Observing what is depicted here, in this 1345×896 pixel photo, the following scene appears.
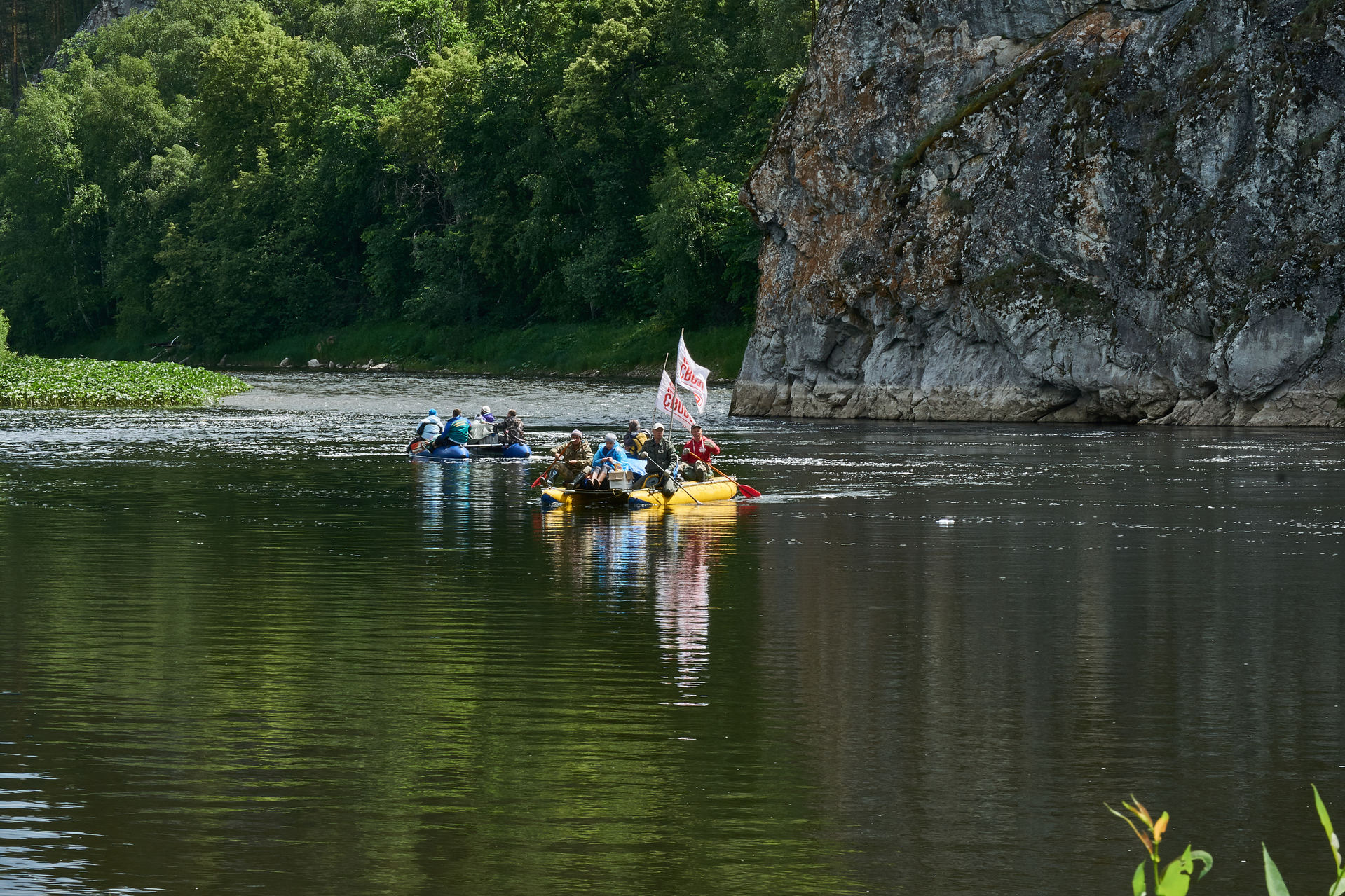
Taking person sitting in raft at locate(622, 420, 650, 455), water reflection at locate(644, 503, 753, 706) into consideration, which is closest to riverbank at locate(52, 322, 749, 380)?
person sitting in raft at locate(622, 420, 650, 455)

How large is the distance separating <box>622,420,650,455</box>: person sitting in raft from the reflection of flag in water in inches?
304

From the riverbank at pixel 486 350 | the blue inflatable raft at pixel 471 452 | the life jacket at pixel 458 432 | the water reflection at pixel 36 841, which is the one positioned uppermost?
the riverbank at pixel 486 350

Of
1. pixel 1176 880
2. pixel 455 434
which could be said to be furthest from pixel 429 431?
pixel 1176 880

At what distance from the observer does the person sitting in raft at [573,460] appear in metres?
32.4

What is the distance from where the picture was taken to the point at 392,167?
102 meters

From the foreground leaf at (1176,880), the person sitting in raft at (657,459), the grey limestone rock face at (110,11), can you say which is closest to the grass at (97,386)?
the person sitting in raft at (657,459)

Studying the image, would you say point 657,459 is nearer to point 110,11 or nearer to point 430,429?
point 430,429

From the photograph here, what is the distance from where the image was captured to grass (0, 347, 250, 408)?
65.4 m

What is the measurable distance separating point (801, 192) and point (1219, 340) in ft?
52.1

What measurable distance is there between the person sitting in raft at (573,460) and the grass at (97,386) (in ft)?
118

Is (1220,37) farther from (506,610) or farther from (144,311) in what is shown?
(144,311)

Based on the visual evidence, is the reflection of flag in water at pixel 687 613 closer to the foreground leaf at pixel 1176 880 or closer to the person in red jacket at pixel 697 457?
the person in red jacket at pixel 697 457

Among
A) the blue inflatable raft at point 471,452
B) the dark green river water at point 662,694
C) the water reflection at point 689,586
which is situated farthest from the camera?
the blue inflatable raft at point 471,452

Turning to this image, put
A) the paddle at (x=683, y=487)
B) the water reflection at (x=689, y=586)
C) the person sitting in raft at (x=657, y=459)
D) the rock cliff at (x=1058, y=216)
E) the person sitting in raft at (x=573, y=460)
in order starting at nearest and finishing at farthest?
the water reflection at (x=689, y=586) < the paddle at (x=683, y=487) < the person sitting in raft at (x=657, y=459) < the person sitting in raft at (x=573, y=460) < the rock cliff at (x=1058, y=216)
